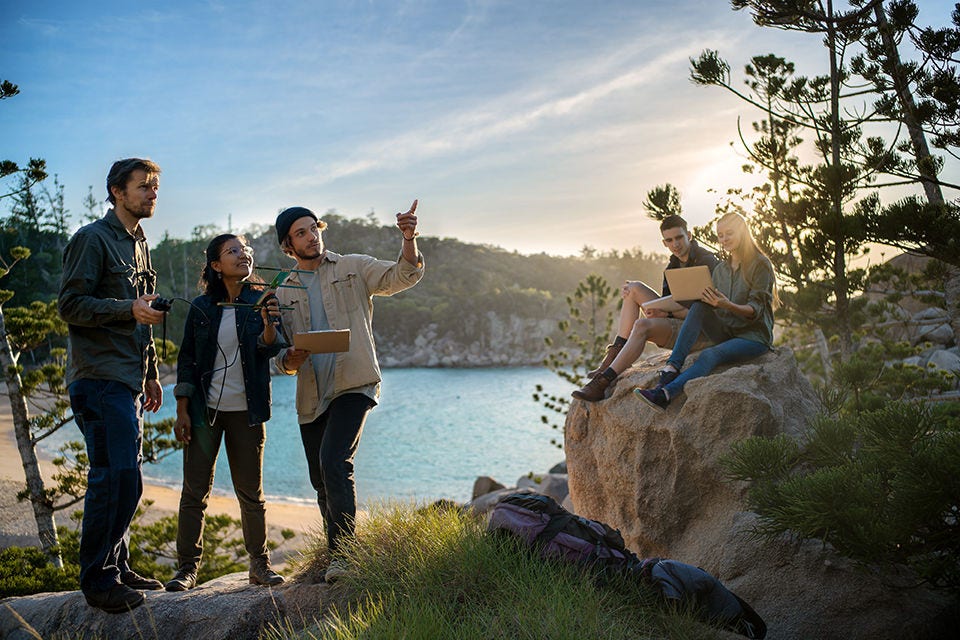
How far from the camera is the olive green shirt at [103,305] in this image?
10.7ft

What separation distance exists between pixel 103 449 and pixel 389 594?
1.48m

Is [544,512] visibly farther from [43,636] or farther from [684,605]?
[43,636]

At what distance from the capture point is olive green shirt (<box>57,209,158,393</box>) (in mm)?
3273

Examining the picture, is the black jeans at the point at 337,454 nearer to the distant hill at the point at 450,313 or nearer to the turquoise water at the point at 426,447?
the turquoise water at the point at 426,447

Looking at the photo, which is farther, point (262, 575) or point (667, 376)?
point (667, 376)

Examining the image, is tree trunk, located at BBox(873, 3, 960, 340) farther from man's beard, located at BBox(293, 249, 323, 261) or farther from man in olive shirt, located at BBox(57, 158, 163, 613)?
man in olive shirt, located at BBox(57, 158, 163, 613)

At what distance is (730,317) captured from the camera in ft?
16.1

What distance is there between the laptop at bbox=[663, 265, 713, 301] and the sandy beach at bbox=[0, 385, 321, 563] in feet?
8.93

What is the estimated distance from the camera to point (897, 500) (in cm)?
315

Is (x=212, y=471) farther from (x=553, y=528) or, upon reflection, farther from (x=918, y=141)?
(x=918, y=141)

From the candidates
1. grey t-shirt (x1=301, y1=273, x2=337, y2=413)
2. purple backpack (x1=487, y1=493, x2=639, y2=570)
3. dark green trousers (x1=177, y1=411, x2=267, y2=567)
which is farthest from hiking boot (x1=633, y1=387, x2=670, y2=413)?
dark green trousers (x1=177, y1=411, x2=267, y2=567)

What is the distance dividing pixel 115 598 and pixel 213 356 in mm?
1243

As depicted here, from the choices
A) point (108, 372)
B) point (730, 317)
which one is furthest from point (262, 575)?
point (730, 317)

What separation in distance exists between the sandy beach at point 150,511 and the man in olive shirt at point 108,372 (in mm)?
1154
